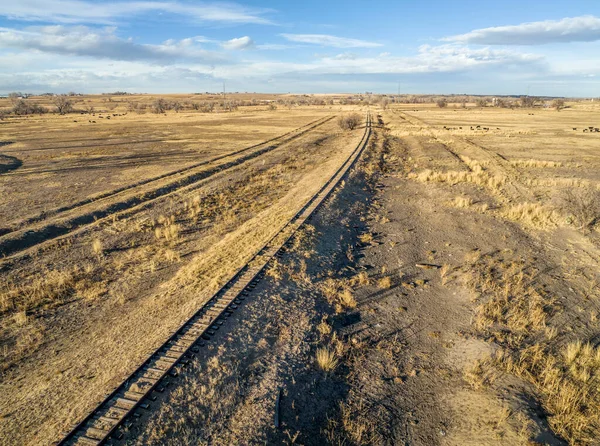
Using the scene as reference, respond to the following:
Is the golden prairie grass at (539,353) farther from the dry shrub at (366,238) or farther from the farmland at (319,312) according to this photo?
the dry shrub at (366,238)

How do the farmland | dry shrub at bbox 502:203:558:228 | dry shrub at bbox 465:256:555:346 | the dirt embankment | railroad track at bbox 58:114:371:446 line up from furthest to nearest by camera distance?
dry shrub at bbox 502:203:558:228
dry shrub at bbox 465:256:555:346
the farmland
the dirt embankment
railroad track at bbox 58:114:371:446

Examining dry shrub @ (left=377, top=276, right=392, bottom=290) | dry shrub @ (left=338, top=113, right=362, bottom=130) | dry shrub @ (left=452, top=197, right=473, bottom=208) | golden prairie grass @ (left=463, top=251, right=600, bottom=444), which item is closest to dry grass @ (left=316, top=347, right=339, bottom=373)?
golden prairie grass @ (left=463, top=251, right=600, bottom=444)

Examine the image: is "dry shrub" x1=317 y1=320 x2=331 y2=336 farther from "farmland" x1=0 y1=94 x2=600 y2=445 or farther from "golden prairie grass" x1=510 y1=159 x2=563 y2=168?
"golden prairie grass" x1=510 y1=159 x2=563 y2=168

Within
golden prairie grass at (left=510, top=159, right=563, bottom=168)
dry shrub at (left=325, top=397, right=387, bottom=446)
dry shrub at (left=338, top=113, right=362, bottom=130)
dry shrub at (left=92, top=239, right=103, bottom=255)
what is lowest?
dry shrub at (left=325, top=397, right=387, bottom=446)

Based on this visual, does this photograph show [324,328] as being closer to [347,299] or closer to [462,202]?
[347,299]

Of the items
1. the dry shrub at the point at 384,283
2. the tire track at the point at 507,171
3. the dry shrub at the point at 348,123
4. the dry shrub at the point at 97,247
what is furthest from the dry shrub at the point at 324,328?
the dry shrub at the point at 348,123

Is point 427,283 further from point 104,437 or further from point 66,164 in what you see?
point 66,164

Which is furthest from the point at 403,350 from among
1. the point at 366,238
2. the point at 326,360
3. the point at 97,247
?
the point at 97,247
